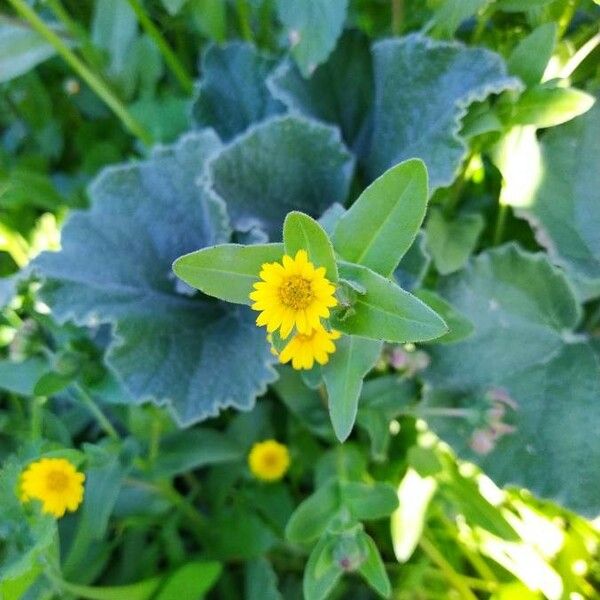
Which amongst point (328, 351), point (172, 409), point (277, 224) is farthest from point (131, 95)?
point (328, 351)

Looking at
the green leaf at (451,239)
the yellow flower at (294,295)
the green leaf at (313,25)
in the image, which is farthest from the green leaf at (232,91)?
the yellow flower at (294,295)

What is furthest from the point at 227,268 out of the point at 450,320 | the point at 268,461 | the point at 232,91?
the point at 232,91

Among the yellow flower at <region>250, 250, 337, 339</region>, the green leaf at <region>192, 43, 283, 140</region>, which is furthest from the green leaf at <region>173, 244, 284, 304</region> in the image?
the green leaf at <region>192, 43, 283, 140</region>

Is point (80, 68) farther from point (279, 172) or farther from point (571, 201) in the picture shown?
point (571, 201)

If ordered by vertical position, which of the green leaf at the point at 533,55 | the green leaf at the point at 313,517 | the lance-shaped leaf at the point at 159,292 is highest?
the green leaf at the point at 533,55

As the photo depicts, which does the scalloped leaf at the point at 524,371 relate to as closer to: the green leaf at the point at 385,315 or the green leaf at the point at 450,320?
the green leaf at the point at 450,320

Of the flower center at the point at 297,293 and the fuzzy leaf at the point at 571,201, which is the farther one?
the fuzzy leaf at the point at 571,201

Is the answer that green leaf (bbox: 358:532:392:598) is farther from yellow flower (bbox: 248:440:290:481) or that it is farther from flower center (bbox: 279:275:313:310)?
flower center (bbox: 279:275:313:310)
